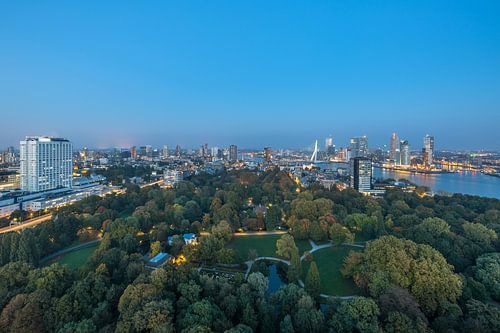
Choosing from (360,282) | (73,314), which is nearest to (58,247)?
(73,314)

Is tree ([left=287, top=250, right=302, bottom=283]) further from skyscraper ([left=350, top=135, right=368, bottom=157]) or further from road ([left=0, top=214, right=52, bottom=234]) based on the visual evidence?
skyscraper ([left=350, top=135, right=368, bottom=157])

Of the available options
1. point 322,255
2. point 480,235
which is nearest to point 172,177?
point 322,255

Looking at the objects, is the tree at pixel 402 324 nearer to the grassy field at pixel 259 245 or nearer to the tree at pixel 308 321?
the tree at pixel 308 321

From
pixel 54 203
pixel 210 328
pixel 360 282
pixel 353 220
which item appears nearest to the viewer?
pixel 210 328

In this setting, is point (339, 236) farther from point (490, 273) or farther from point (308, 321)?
point (308, 321)

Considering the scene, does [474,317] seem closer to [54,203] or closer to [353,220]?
[353,220]

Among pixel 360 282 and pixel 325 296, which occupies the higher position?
pixel 360 282
